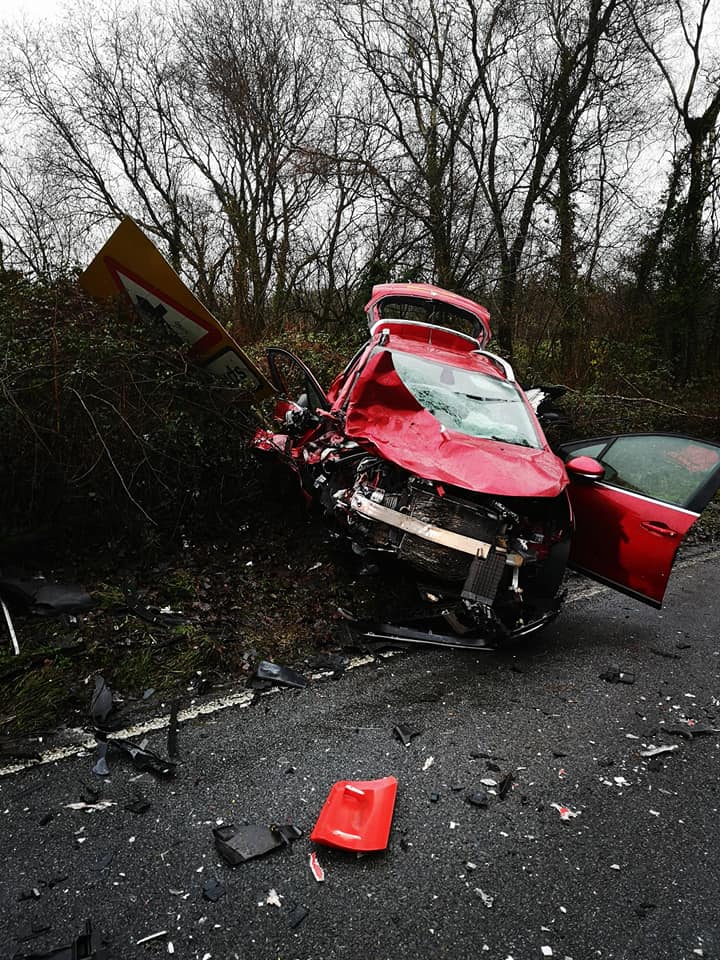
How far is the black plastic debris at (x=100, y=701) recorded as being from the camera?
329 centimetres

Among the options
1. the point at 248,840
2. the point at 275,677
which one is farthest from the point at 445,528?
the point at 248,840

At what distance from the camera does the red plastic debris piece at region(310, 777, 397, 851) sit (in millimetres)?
2504

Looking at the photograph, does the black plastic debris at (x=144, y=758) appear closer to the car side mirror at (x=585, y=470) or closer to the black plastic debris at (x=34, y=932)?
the black plastic debris at (x=34, y=932)

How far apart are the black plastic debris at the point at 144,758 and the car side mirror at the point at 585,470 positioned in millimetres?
3345

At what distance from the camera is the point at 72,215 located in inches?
648

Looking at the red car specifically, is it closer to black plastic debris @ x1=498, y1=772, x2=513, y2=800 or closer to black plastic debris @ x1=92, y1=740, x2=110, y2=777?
black plastic debris @ x1=498, y1=772, x2=513, y2=800

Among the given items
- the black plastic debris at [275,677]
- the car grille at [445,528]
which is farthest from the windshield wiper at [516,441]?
the black plastic debris at [275,677]

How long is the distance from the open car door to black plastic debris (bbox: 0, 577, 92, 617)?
368 cm

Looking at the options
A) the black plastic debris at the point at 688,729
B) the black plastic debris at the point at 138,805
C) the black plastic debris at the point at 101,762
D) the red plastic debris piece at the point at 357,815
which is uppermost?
the black plastic debris at the point at 688,729

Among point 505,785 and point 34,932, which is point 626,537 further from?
point 34,932

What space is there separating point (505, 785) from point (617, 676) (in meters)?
1.53

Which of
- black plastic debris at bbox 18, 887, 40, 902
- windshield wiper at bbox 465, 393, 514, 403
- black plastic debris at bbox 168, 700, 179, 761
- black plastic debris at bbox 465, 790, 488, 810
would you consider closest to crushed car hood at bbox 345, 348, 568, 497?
windshield wiper at bbox 465, 393, 514, 403

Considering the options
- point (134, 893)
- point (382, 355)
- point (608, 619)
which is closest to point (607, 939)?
point (134, 893)

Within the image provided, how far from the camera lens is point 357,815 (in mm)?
2656
